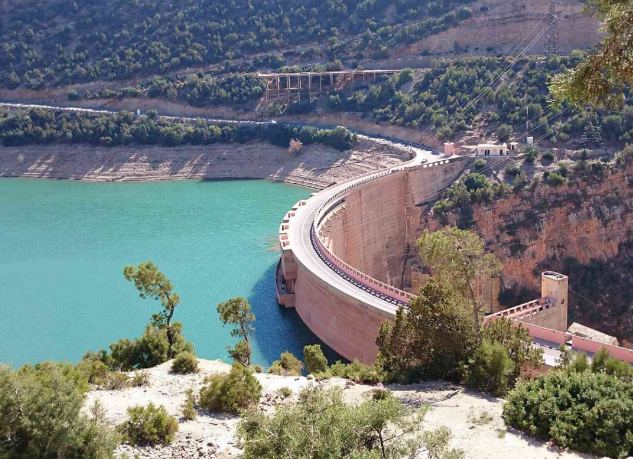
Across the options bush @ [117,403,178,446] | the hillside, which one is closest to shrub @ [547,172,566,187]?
the hillside

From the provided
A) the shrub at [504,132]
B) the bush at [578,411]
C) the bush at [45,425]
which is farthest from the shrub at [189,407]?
the shrub at [504,132]

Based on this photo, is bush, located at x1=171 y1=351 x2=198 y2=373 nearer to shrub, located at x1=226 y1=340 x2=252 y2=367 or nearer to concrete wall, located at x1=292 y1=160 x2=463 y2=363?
shrub, located at x1=226 y1=340 x2=252 y2=367

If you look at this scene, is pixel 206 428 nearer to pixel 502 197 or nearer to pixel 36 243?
pixel 502 197

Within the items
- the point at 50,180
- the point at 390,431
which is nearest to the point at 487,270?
the point at 390,431

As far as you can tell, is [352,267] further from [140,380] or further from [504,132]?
[504,132]

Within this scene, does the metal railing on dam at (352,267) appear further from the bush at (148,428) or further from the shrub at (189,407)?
the bush at (148,428)

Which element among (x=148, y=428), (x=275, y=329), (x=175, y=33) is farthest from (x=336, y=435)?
(x=175, y=33)
